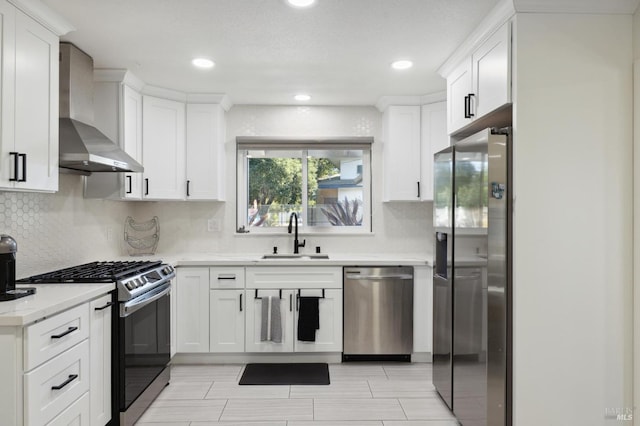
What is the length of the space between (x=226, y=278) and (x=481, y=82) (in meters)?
2.53

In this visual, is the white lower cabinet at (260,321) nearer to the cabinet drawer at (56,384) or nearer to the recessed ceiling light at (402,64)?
the cabinet drawer at (56,384)

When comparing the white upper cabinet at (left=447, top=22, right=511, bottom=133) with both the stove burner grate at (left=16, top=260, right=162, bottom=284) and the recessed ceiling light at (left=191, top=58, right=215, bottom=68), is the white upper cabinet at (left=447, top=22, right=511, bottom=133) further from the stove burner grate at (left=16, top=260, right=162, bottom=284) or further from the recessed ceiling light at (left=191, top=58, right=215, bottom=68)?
the stove burner grate at (left=16, top=260, right=162, bottom=284)

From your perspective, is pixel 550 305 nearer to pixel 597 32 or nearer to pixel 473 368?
pixel 473 368

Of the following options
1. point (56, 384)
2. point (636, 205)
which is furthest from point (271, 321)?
point (636, 205)

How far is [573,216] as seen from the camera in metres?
2.11

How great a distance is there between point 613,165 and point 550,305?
2.54ft

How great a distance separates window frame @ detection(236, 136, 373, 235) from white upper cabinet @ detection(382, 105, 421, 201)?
14.8 inches

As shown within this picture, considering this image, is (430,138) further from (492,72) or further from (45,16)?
(45,16)

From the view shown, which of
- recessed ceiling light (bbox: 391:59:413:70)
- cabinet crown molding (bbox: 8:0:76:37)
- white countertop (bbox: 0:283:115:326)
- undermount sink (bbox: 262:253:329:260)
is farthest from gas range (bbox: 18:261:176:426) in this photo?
recessed ceiling light (bbox: 391:59:413:70)

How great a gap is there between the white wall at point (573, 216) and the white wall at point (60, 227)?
2892 millimetres

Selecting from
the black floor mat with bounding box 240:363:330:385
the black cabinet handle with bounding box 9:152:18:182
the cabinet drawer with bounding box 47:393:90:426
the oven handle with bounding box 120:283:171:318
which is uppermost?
the black cabinet handle with bounding box 9:152:18:182

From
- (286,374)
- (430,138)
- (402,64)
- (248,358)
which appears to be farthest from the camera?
(430,138)

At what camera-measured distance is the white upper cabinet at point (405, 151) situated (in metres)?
4.00

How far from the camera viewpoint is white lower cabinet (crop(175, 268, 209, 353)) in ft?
12.0
